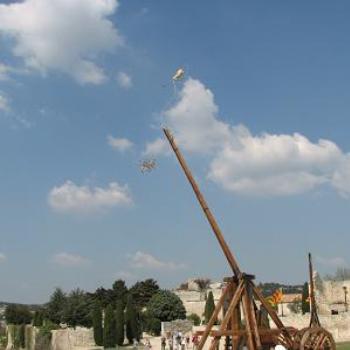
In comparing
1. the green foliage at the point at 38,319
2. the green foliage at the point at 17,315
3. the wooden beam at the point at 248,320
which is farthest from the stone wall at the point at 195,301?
the wooden beam at the point at 248,320

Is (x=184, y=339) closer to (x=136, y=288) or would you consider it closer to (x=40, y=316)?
(x=40, y=316)

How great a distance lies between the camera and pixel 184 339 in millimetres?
28781

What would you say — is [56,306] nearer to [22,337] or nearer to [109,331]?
[22,337]

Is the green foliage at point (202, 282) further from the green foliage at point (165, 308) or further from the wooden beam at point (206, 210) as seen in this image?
the wooden beam at point (206, 210)

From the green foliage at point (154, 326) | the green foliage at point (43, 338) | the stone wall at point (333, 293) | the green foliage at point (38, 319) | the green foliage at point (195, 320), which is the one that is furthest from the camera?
the green foliage at point (38, 319)

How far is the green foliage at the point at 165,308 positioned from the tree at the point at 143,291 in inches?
451

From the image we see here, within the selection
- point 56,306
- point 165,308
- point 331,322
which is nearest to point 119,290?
point 56,306

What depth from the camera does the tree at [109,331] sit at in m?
40.1

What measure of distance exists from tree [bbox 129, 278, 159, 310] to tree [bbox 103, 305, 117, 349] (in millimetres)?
21133

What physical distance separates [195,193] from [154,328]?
33648 mm

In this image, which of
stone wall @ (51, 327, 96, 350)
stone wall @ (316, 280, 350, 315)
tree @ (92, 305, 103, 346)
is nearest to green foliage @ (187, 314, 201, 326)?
tree @ (92, 305, 103, 346)

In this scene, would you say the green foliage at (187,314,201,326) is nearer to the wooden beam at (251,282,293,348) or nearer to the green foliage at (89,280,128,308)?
the green foliage at (89,280,128,308)

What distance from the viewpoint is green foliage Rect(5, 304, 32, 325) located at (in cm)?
6624

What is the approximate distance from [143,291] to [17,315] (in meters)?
14.6
